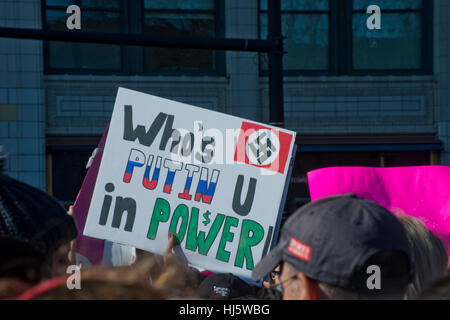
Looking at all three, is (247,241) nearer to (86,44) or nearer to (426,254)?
(426,254)

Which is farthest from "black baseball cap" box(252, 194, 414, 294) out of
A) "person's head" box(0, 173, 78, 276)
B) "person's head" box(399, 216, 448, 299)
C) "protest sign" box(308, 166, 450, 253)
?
"protest sign" box(308, 166, 450, 253)

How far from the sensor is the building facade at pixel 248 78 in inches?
441

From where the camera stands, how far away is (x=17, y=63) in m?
11.1

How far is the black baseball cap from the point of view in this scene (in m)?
1.92

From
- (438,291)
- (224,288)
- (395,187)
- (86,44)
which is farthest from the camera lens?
(86,44)

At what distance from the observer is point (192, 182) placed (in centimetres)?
486

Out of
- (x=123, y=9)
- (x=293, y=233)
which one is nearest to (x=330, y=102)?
(x=123, y=9)

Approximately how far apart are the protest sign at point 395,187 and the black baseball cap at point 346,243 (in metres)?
2.93

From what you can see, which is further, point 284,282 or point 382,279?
point 284,282

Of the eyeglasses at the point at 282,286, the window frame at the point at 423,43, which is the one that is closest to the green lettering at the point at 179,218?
the eyeglasses at the point at 282,286

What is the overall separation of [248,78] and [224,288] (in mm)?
7920

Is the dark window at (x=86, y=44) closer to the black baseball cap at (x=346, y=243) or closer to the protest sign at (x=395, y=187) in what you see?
the protest sign at (x=395, y=187)

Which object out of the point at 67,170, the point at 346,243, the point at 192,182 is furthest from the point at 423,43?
the point at 346,243
